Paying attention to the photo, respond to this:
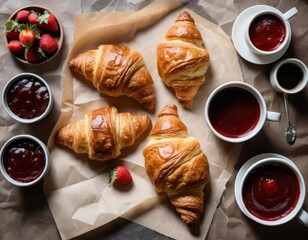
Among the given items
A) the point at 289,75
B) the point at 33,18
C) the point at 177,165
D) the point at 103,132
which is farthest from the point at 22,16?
the point at 289,75

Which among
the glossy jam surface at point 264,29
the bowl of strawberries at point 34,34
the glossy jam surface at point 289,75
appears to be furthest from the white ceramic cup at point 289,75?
the bowl of strawberries at point 34,34

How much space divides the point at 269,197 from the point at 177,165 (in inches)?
19.9

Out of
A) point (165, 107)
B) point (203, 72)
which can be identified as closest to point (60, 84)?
point (165, 107)

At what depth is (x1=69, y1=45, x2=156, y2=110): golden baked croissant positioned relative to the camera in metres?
2.65

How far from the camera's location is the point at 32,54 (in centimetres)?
271

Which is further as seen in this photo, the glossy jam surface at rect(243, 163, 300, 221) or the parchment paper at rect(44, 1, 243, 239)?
the parchment paper at rect(44, 1, 243, 239)

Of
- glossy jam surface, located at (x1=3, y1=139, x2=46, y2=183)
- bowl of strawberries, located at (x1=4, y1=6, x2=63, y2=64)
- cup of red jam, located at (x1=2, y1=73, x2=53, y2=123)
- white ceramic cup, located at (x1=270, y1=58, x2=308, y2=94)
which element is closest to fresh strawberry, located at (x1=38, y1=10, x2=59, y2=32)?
bowl of strawberries, located at (x1=4, y1=6, x2=63, y2=64)

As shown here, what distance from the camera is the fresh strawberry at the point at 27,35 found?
2.63m

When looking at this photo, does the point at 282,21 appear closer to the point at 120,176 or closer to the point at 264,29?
the point at 264,29

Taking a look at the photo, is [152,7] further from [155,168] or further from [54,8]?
[155,168]

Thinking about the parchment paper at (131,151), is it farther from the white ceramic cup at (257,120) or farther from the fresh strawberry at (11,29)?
the fresh strawberry at (11,29)

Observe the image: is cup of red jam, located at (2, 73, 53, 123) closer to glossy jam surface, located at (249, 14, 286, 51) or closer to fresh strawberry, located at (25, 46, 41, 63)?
fresh strawberry, located at (25, 46, 41, 63)

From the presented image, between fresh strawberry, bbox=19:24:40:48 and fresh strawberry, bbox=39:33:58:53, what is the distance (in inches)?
1.6

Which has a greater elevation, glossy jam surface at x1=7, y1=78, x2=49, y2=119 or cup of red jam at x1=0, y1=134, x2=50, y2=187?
glossy jam surface at x1=7, y1=78, x2=49, y2=119
